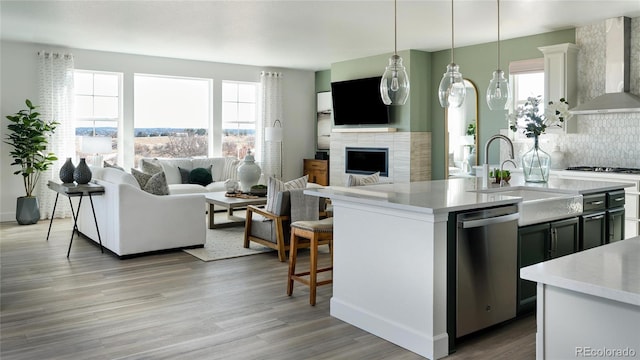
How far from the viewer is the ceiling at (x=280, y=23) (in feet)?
18.6

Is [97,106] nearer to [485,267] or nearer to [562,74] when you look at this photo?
[562,74]

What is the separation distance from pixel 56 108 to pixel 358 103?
15.7ft

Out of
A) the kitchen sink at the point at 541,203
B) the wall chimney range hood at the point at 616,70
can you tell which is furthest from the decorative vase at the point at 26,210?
the wall chimney range hood at the point at 616,70

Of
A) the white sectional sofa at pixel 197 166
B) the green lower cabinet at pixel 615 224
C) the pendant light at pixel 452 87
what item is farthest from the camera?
the white sectional sofa at pixel 197 166

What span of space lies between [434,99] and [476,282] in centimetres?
593

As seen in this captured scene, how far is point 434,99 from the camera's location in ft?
28.9

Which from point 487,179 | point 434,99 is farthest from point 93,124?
point 487,179

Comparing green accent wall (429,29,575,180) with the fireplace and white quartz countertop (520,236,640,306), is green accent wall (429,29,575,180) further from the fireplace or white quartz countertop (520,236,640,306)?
white quartz countertop (520,236,640,306)

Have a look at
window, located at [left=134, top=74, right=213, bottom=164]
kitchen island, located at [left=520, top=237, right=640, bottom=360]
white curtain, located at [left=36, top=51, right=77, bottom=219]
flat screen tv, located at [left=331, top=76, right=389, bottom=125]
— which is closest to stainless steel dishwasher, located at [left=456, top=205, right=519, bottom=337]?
kitchen island, located at [left=520, top=237, right=640, bottom=360]

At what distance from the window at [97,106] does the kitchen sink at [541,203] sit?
6601 millimetres

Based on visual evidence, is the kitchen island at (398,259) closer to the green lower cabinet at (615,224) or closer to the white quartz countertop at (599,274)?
the green lower cabinet at (615,224)

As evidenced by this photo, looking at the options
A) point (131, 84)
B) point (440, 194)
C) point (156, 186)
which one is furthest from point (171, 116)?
point (440, 194)

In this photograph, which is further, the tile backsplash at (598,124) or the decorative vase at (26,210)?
the decorative vase at (26,210)

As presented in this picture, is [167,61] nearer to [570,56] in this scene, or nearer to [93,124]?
[93,124]
